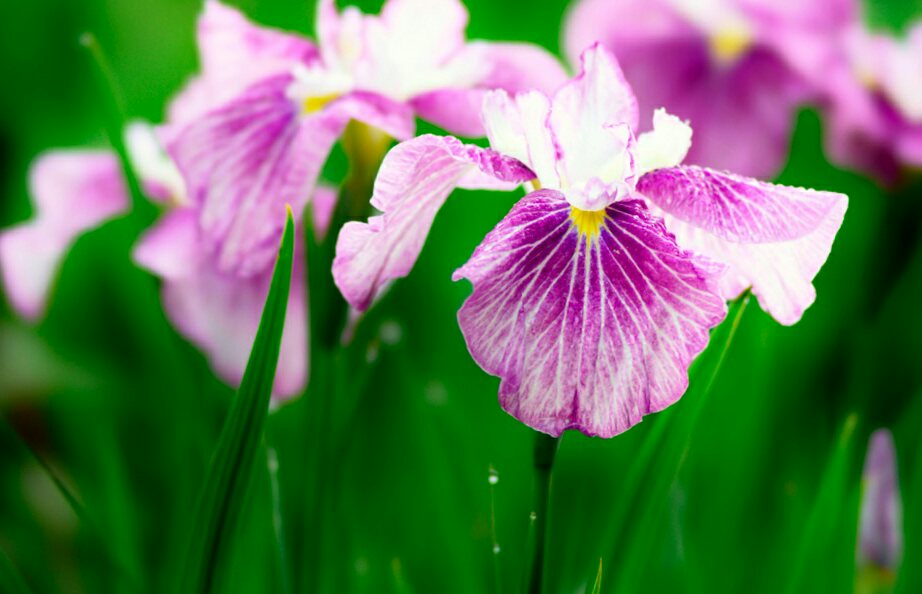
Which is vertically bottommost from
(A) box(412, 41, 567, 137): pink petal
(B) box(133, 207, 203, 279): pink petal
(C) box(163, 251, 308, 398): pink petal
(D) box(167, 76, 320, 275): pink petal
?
(C) box(163, 251, 308, 398): pink petal

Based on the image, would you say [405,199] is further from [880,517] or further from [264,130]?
[880,517]

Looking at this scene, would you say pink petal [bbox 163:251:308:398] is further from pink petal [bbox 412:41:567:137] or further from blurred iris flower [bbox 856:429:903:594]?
blurred iris flower [bbox 856:429:903:594]

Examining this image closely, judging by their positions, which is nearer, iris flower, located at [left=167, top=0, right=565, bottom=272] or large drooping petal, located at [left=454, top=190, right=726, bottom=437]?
large drooping petal, located at [left=454, top=190, right=726, bottom=437]

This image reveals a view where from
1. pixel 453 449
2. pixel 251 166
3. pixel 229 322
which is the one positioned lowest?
pixel 453 449

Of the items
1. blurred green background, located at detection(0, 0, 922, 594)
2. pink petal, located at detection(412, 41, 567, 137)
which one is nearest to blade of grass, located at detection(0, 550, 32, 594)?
blurred green background, located at detection(0, 0, 922, 594)

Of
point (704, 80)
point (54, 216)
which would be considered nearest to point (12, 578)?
point (54, 216)

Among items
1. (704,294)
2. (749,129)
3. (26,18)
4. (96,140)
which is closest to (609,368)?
(704,294)
